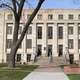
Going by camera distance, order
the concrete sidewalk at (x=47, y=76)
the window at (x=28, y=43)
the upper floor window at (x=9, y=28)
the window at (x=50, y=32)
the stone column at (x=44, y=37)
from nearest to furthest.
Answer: the concrete sidewalk at (x=47, y=76) < the stone column at (x=44, y=37) < the window at (x=50, y=32) < the window at (x=28, y=43) < the upper floor window at (x=9, y=28)

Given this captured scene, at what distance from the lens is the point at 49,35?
332 ft

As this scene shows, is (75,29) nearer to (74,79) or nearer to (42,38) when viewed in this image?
(42,38)

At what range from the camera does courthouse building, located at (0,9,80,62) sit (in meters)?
100

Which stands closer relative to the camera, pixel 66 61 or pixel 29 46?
pixel 66 61

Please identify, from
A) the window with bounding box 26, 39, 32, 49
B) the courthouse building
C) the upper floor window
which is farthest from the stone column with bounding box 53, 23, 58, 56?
the upper floor window

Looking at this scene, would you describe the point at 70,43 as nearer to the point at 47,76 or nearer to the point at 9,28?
the point at 9,28

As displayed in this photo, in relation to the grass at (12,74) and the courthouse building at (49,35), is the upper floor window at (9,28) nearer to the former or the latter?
the courthouse building at (49,35)

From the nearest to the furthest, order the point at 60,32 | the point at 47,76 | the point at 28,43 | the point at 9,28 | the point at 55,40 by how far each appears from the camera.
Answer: the point at 47,76 < the point at 55,40 < the point at 60,32 < the point at 28,43 < the point at 9,28

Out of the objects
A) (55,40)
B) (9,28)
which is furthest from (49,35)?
(9,28)

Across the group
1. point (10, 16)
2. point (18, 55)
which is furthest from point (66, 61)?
point (10, 16)

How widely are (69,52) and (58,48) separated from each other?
3028mm

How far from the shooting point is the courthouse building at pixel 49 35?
330 ft

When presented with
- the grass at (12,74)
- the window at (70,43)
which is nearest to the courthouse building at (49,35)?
the window at (70,43)

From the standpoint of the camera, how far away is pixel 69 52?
100 m
